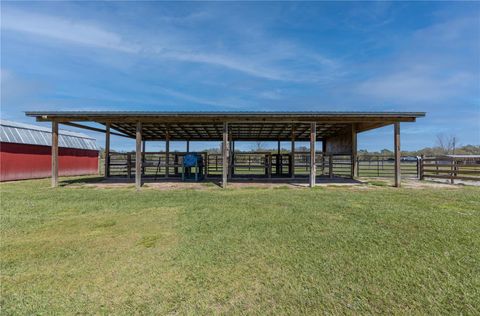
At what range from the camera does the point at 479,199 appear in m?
6.60

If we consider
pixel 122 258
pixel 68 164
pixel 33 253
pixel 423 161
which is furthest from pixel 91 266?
pixel 68 164

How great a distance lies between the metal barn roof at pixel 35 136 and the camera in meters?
12.9

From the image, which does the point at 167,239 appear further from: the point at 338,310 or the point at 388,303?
the point at 388,303

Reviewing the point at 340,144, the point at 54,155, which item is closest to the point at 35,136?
the point at 54,155

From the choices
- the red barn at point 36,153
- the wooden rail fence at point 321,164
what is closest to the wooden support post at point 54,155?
the wooden rail fence at point 321,164

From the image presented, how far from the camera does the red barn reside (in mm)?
12695

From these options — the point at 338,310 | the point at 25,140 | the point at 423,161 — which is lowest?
the point at 338,310

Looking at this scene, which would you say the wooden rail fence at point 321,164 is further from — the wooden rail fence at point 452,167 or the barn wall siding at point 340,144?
the barn wall siding at point 340,144

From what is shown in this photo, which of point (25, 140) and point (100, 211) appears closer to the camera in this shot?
point (100, 211)

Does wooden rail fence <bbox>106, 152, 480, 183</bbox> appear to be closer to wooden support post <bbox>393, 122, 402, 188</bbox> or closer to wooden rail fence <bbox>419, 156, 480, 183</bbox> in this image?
wooden rail fence <bbox>419, 156, 480, 183</bbox>

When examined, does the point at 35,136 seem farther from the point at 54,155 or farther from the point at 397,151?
the point at 397,151

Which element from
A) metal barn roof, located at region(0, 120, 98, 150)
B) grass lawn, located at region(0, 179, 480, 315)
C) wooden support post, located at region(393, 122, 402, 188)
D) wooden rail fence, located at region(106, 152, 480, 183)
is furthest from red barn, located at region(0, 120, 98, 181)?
wooden support post, located at region(393, 122, 402, 188)

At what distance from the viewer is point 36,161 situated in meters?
14.2

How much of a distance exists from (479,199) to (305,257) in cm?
622
